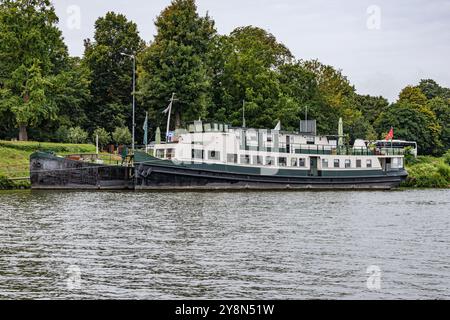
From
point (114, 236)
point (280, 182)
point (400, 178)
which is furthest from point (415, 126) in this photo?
point (114, 236)

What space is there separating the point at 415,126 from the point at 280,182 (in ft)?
206

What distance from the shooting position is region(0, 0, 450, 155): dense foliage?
7231 centimetres

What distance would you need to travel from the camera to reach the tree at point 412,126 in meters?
119

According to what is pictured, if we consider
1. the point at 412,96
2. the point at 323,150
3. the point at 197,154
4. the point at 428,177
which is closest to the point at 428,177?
the point at 428,177

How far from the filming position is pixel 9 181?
55031mm

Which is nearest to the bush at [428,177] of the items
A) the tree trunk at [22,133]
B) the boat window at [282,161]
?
the boat window at [282,161]

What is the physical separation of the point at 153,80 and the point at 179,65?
3097mm

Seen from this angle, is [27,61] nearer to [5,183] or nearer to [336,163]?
[5,183]

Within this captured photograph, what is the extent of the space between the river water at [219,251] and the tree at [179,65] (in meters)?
33.6

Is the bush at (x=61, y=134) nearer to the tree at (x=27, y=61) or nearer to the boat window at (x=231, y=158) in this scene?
the tree at (x=27, y=61)

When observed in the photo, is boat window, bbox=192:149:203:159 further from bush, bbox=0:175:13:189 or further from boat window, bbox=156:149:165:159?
bush, bbox=0:175:13:189

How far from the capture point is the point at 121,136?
80.4 m

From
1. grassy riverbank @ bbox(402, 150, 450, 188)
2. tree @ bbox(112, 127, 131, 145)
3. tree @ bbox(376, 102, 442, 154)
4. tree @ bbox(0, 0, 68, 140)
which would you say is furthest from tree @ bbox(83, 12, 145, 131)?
tree @ bbox(376, 102, 442, 154)

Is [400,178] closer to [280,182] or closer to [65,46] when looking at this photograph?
[280,182]
